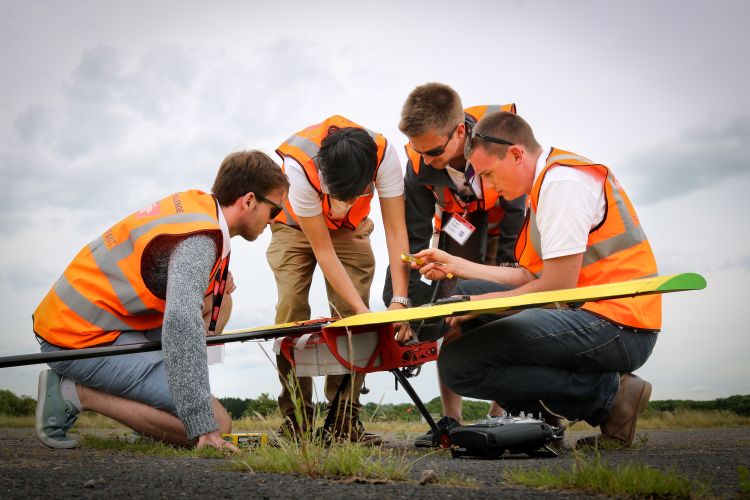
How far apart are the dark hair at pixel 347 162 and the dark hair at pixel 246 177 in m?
0.27

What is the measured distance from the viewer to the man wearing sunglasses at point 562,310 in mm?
3227

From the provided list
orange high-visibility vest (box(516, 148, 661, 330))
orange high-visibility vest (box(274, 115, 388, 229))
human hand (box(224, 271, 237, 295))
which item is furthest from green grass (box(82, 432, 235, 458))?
orange high-visibility vest (box(516, 148, 661, 330))

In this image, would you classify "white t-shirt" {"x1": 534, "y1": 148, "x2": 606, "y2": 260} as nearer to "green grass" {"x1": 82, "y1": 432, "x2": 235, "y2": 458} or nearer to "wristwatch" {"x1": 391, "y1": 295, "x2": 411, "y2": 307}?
"wristwatch" {"x1": 391, "y1": 295, "x2": 411, "y2": 307}

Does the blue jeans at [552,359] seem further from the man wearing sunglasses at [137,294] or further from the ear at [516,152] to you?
the man wearing sunglasses at [137,294]

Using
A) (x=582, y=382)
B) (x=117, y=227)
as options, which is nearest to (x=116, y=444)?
(x=117, y=227)

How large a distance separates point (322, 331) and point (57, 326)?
1488 millimetres

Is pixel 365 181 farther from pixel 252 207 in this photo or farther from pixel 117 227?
pixel 117 227

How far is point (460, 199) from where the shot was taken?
14.8 ft

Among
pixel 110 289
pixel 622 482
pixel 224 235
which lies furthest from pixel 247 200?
pixel 622 482

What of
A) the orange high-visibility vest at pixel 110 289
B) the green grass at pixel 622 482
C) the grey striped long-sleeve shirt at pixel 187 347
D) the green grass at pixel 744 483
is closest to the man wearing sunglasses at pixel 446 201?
the grey striped long-sleeve shirt at pixel 187 347

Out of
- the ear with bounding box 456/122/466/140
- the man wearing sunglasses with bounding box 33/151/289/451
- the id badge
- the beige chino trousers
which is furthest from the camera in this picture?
the beige chino trousers

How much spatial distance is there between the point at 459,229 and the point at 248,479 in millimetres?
2588

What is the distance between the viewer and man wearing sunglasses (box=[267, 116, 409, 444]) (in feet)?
12.7

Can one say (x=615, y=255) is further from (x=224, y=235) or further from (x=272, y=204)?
(x=224, y=235)
